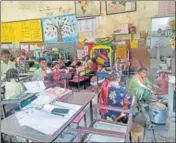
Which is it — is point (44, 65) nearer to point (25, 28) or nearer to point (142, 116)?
point (142, 116)

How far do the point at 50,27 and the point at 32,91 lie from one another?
9.49 ft

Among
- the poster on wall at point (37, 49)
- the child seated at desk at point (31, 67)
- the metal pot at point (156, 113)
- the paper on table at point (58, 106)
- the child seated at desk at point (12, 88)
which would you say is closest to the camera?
Result: the paper on table at point (58, 106)

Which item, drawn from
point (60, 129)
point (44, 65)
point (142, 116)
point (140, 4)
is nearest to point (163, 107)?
point (142, 116)

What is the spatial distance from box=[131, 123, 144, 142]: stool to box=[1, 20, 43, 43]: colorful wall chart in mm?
3221

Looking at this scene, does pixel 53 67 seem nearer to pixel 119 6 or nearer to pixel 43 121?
pixel 119 6

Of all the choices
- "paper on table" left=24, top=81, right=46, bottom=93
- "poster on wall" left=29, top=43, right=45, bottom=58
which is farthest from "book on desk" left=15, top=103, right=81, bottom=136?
"poster on wall" left=29, top=43, right=45, bottom=58

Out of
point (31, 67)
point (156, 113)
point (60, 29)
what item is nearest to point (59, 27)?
point (60, 29)

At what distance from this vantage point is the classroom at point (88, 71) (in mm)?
1312

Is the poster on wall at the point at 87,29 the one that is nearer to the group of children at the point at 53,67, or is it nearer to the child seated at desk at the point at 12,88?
the group of children at the point at 53,67

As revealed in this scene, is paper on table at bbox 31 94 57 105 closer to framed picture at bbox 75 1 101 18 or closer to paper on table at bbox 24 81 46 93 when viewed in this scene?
paper on table at bbox 24 81 46 93

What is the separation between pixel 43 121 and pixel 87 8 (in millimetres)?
3185

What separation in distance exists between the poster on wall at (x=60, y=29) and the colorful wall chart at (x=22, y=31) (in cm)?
18

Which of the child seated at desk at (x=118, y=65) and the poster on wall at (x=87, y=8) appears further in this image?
the poster on wall at (x=87, y=8)

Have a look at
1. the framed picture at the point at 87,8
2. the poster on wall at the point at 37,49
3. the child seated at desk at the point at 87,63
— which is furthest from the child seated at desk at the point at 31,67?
the framed picture at the point at 87,8
